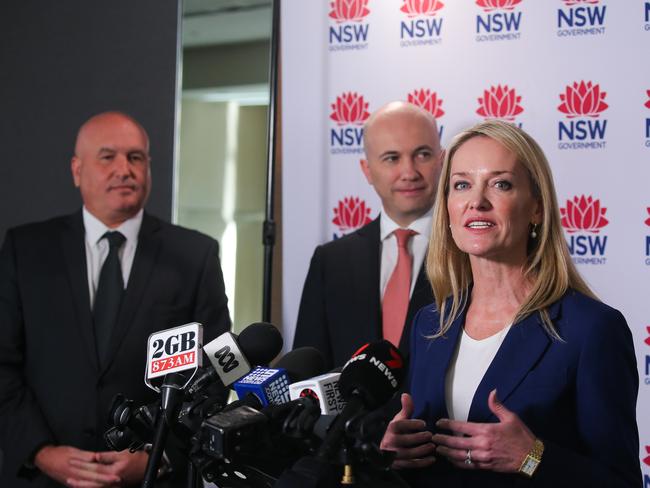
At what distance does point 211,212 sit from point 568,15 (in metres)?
1.71

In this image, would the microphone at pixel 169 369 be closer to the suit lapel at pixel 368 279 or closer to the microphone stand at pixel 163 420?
the microphone stand at pixel 163 420

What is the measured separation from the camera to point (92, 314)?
2.68m

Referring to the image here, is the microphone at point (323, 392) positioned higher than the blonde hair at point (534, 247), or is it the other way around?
the blonde hair at point (534, 247)

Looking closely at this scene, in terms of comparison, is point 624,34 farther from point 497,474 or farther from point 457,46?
point 497,474

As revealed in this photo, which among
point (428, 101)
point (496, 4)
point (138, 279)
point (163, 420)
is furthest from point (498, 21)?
point (163, 420)

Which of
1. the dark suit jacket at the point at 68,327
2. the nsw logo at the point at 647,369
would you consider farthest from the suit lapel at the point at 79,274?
the nsw logo at the point at 647,369

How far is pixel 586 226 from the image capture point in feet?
8.97

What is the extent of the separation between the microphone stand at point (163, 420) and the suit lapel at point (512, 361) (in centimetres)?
67

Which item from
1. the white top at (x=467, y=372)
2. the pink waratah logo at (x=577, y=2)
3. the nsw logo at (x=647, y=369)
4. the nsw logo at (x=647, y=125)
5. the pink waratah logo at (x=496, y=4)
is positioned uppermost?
the pink waratah logo at (x=496, y=4)

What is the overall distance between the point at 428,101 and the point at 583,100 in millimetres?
544

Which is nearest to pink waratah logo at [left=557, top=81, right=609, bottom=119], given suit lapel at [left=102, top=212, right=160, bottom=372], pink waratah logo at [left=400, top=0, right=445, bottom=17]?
pink waratah logo at [left=400, top=0, right=445, bottom=17]

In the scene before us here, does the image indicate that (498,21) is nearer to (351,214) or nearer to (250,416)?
(351,214)

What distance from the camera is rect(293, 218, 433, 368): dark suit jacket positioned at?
8.98ft

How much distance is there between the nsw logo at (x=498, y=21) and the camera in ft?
9.40
